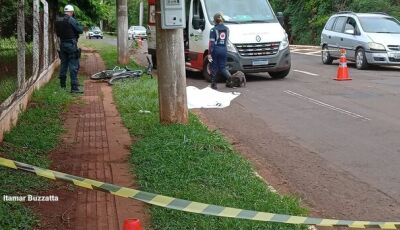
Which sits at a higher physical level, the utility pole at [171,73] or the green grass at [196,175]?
the utility pole at [171,73]

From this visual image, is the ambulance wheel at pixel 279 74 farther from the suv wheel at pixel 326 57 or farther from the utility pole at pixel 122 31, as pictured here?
the utility pole at pixel 122 31

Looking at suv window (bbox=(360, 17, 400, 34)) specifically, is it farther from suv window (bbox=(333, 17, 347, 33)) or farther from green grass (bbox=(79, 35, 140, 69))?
green grass (bbox=(79, 35, 140, 69))

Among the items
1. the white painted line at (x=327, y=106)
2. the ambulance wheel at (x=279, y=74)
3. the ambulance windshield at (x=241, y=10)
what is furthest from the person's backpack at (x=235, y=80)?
the ambulance wheel at (x=279, y=74)

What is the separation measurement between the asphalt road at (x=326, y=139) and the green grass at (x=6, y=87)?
126 inches

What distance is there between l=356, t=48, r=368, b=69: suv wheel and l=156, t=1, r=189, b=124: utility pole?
1122 centimetres

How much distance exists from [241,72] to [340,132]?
5511 mm

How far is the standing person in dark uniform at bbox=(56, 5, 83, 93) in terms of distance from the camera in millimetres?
12055

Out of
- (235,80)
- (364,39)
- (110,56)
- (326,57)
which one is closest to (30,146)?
(235,80)

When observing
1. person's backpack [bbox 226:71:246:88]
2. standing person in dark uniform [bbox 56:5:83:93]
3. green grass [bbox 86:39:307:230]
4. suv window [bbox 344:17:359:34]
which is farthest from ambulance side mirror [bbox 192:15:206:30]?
green grass [bbox 86:39:307:230]

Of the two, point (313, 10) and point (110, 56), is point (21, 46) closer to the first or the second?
point (110, 56)

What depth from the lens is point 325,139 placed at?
317 inches

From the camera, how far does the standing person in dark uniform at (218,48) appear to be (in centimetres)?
1323

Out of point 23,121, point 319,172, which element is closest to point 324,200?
point 319,172

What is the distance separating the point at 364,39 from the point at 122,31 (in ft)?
27.3
